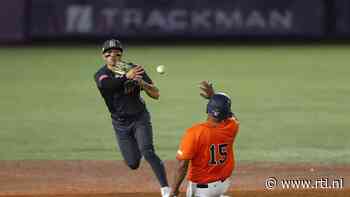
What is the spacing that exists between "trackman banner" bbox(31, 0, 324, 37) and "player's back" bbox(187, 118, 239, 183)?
60.0 ft

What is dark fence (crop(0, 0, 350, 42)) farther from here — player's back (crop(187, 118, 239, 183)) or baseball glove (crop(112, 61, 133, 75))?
player's back (crop(187, 118, 239, 183))

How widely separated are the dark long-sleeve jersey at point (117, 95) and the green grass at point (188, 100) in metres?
3.15

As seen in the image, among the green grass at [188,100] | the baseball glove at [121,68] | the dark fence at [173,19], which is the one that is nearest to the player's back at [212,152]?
the baseball glove at [121,68]

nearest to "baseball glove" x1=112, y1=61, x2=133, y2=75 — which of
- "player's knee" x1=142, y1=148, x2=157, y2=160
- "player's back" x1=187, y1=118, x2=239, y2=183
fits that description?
"player's knee" x1=142, y1=148, x2=157, y2=160

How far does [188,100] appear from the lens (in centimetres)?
1820

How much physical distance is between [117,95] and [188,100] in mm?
8288

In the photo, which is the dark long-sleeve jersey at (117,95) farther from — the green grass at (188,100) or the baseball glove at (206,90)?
the green grass at (188,100)

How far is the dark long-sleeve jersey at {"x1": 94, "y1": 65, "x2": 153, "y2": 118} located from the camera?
980cm

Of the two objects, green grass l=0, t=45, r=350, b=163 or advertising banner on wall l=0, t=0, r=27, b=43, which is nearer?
green grass l=0, t=45, r=350, b=163

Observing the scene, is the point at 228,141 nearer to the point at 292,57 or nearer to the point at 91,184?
the point at 91,184

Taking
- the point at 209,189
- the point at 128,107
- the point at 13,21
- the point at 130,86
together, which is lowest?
the point at 13,21

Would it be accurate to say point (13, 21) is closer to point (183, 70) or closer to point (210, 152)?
point (183, 70)

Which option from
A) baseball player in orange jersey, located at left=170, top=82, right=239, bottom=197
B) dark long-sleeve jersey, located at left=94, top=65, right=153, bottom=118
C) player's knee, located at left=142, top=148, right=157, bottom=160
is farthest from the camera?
dark long-sleeve jersey, located at left=94, top=65, right=153, bottom=118

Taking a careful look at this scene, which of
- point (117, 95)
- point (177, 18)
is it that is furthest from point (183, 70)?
point (117, 95)
